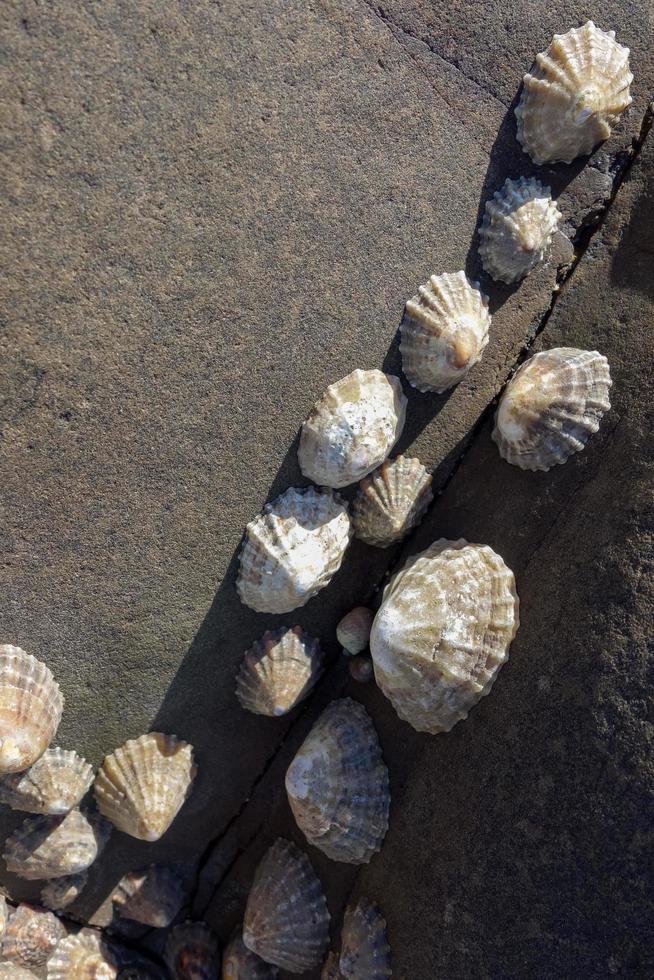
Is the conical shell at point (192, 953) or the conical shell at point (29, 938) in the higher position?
the conical shell at point (192, 953)

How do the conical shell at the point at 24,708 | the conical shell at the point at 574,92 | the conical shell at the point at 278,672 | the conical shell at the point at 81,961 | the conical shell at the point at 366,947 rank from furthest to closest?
the conical shell at the point at 81,961 → the conical shell at the point at 278,672 → the conical shell at the point at 366,947 → the conical shell at the point at 574,92 → the conical shell at the point at 24,708

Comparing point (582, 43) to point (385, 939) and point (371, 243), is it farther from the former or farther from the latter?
point (385, 939)

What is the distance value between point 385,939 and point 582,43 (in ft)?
10.9

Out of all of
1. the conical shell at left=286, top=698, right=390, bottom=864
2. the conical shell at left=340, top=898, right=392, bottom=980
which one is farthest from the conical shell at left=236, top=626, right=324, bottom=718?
the conical shell at left=340, top=898, right=392, bottom=980

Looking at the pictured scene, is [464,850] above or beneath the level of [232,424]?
beneath

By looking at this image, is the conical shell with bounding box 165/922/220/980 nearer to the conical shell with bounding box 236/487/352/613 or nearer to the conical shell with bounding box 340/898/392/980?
the conical shell with bounding box 340/898/392/980

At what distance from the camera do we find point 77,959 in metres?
2.82

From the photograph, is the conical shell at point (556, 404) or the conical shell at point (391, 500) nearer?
the conical shell at point (556, 404)

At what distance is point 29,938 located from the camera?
9.16ft

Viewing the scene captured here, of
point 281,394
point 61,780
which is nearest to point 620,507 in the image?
point 281,394

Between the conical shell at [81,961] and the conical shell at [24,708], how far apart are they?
0.98 metres

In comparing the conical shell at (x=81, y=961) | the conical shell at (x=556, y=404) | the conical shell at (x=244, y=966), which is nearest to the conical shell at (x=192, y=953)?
the conical shell at (x=244, y=966)

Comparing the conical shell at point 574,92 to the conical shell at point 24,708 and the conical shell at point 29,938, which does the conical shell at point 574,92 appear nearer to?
the conical shell at point 24,708

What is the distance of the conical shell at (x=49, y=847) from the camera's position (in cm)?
270
